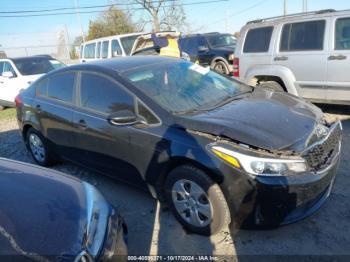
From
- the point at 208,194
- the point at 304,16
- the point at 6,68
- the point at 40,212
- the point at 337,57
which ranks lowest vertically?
the point at 208,194

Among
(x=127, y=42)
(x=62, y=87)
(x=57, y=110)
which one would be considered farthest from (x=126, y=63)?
(x=127, y=42)

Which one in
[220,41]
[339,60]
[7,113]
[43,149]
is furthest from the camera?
[220,41]

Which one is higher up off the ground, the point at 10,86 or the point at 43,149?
the point at 10,86

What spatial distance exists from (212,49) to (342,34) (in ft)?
23.5

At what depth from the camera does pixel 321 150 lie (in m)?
3.08

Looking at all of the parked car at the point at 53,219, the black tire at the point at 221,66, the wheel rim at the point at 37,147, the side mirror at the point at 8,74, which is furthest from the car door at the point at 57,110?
the black tire at the point at 221,66

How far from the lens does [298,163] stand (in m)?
2.83

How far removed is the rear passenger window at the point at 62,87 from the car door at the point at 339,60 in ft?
14.0

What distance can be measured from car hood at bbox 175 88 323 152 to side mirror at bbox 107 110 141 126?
45 cm

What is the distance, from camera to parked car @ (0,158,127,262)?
1891mm

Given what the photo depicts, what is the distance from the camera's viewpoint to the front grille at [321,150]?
2.93 meters

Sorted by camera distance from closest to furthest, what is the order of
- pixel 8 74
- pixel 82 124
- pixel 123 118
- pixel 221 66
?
1. pixel 123 118
2. pixel 82 124
3. pixel 8 74
4. pixel 221 66

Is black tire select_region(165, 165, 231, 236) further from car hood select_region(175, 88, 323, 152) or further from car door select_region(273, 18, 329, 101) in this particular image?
car door select_region(273, 18, 329, 101)

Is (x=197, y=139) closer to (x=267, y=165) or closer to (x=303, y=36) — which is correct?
(x=267, y=165)
